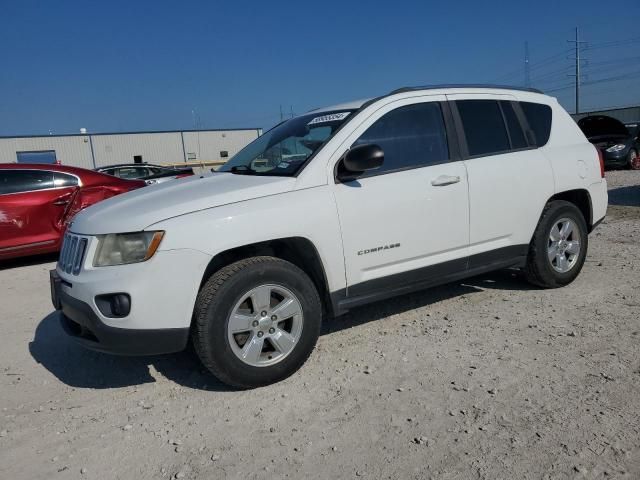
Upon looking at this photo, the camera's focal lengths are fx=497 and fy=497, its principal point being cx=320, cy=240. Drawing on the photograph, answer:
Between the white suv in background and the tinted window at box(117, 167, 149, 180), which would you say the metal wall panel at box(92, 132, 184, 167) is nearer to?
the tinted window at box(117, 167, 149, 180)

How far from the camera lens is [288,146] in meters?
3.84

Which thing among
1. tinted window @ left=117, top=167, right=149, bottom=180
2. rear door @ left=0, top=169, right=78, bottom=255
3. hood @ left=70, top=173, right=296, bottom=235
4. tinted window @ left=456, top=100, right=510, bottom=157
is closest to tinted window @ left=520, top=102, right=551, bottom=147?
tinted window @ left=456, top=100, right=510, bottom=157

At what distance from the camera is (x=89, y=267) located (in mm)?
2928

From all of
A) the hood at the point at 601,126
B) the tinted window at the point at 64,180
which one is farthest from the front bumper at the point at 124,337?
the hood at the point at 601,126

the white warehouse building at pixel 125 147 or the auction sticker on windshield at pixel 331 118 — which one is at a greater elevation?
the white warehouse building at pixel 125 147

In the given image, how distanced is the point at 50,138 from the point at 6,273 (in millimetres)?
34119

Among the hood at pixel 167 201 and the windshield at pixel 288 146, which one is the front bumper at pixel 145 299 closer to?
the hood at pixel 167 201

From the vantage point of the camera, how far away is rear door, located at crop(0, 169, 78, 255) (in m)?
6.70

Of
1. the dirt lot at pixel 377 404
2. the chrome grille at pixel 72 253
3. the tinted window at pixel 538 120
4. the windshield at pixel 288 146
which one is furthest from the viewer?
the tinted window at pixel 538 120

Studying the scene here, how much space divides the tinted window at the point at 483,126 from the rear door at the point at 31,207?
18.5 ft

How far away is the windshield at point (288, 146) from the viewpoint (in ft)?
11.5

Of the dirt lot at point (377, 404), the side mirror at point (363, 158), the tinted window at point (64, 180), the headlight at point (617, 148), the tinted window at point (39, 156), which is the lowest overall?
the dirt lot at point (377, 404)

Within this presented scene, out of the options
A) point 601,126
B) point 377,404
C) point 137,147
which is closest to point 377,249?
point 377,404

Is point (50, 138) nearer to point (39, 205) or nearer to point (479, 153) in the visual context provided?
point (39, 205)
